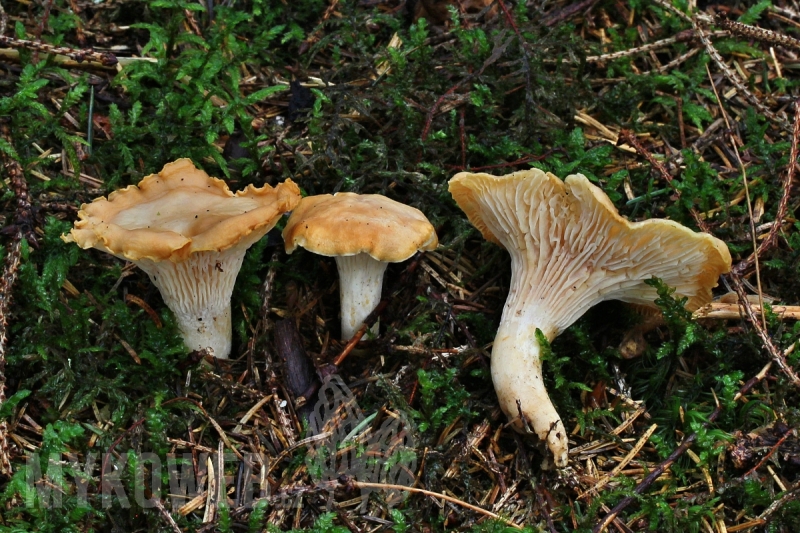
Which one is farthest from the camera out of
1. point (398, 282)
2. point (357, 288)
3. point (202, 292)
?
point (398, 282)

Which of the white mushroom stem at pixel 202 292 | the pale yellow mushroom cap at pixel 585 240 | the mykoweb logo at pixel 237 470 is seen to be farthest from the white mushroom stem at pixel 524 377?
the white mushroom stem at pixel 202 292

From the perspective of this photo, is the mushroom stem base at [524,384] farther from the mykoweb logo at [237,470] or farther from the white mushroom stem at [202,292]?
the white mushroom stem at [202,292]

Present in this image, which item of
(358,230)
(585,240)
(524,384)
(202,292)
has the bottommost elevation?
(524,384)

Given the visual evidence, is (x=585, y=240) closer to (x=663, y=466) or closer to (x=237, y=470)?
(x=663, y=466)

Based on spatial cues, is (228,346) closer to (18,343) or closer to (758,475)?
(18,343)

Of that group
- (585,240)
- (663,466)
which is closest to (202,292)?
(585,240)
